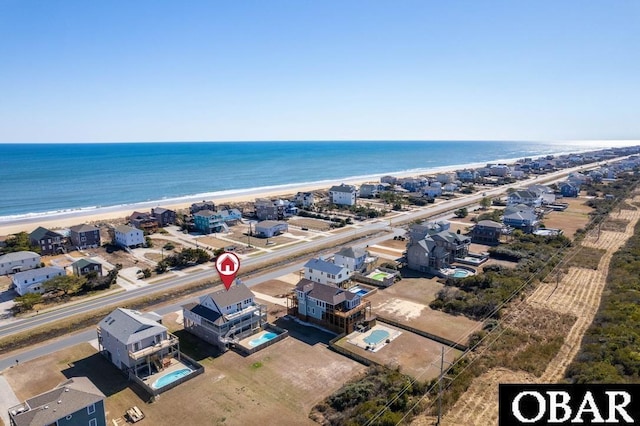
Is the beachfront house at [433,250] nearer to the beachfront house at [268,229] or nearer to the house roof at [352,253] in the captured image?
the house roof at [352,253]

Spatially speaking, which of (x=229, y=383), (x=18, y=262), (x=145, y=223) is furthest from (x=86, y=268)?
(x=229, y=383)

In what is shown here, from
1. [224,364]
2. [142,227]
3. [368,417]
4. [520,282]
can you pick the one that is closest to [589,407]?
[368,417]

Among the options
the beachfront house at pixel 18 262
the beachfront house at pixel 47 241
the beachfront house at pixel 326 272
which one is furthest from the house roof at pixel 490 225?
the beachfront house at pixel 47 241

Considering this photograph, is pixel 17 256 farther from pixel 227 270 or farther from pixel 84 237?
pixel 227 270

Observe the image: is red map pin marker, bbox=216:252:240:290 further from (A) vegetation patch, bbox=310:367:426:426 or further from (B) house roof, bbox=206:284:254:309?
(A) vegetation patch, bbox=310:367:426:426

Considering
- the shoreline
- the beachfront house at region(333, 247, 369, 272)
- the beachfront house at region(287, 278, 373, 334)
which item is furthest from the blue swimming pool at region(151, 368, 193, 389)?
the shoreline

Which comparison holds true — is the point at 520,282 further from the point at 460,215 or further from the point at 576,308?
the point at 460,215
